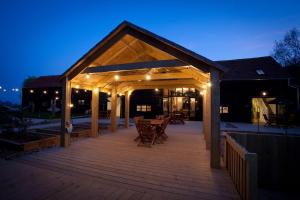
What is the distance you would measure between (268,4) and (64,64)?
176 meters

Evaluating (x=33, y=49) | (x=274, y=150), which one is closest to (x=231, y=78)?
(x=274, y=150)

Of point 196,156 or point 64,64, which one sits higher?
point 64,64

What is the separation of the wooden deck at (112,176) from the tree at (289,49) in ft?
82.7

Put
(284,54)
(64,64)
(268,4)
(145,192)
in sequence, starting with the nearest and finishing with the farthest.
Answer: (145,192)
(284,54)
(268,4)
(64,64)

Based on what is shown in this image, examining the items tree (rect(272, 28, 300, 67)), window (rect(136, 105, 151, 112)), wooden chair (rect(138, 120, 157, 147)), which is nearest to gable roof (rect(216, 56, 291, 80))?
tree (rect(272, 28, 300, 67))

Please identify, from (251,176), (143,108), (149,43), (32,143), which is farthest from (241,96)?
(32,143)

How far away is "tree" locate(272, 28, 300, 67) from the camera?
888 inches

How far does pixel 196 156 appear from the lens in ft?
18.8

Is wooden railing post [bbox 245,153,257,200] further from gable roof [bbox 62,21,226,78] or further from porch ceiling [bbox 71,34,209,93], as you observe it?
porch ceiling [bbox 71,34,209,93]

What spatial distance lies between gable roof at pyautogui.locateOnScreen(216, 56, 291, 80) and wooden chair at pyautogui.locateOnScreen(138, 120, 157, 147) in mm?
13577

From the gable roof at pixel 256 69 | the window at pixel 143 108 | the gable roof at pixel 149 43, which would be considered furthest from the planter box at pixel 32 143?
the gable roof at pixel 256 69


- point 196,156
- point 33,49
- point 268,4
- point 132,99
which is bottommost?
point 196,156

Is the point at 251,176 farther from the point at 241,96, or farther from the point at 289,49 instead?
the point at 289,49

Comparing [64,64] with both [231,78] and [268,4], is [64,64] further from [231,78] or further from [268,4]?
[231,78]
